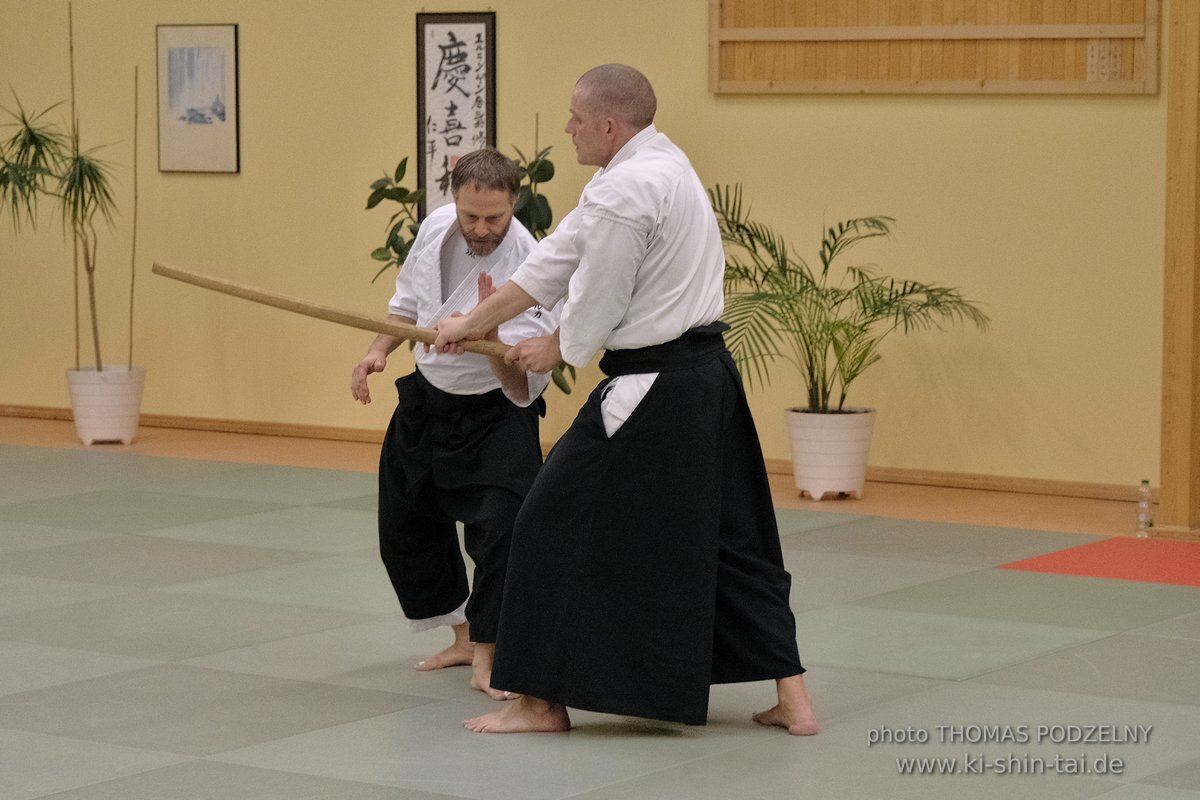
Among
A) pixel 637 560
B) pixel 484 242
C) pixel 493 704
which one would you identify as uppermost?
pixel 484 242

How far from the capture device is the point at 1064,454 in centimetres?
799

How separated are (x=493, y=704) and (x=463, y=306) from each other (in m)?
0.98

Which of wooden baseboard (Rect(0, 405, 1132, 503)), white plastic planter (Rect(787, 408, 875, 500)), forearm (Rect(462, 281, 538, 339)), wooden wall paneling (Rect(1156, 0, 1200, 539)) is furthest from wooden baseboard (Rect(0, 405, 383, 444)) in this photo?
forearm (Rect(462, 281, 538, 339))

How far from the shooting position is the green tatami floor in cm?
396

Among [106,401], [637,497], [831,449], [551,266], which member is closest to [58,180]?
[106,401]

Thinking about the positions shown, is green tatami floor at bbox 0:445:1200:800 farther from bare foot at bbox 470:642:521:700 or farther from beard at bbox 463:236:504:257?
beard at bbox 463:236:504:257

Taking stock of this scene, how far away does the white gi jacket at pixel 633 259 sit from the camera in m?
4.07

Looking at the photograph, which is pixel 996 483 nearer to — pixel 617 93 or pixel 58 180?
pixel 617 93

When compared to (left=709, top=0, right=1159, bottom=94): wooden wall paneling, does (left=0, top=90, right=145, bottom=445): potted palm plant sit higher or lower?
lower

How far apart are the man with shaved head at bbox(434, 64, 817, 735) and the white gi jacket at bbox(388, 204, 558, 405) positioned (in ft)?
1.29

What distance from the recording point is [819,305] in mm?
7871

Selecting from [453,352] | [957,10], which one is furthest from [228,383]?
[453,352]

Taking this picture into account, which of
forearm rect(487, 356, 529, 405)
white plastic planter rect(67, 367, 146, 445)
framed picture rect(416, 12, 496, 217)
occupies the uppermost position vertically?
framed picture rect(416, 12, 496, 217)

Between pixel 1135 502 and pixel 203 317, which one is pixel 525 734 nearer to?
pixel 1135 502
